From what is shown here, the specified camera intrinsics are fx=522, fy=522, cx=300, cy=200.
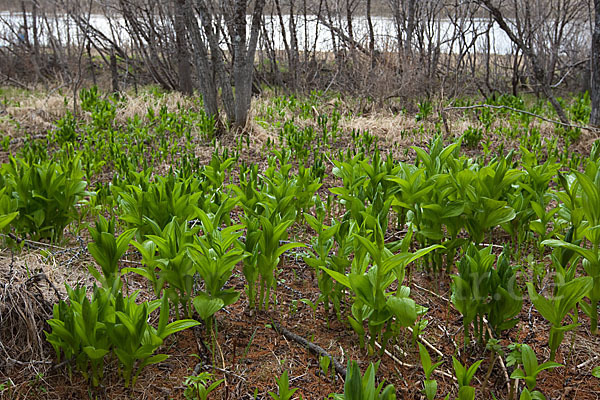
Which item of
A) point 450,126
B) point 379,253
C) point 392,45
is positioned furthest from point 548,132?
point 379,253

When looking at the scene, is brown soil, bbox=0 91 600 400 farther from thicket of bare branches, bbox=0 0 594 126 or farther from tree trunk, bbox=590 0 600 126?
thicket of bare branches, bbox=0 0 594 126

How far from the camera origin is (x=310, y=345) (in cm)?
232

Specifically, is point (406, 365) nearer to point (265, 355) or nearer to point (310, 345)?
point (310, 345)

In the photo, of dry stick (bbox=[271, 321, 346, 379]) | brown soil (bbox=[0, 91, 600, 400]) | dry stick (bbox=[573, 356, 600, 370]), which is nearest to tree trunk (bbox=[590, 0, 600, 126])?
brown soil (bbox=[0, 91, 600, 400])

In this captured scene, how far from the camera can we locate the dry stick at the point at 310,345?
217cm

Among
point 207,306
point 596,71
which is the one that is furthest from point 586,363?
point 596,71

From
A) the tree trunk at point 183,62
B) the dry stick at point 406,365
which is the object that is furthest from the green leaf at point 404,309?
the tree trunk at point 183,62

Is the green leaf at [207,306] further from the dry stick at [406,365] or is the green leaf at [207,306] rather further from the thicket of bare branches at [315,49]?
the thicket of bare branches at [315,49]

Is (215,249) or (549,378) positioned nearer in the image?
(549,378)

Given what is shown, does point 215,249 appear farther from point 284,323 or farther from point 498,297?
point 498,297

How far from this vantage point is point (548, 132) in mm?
7031

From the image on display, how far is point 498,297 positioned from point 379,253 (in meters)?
0.51

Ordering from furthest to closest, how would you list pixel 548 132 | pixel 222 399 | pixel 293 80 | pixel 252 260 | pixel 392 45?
pixel 293 80
pixel 392 45
pixel 548 132
pixel 252 260
pixel 222 399

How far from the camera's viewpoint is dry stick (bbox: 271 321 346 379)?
7.11 ft
